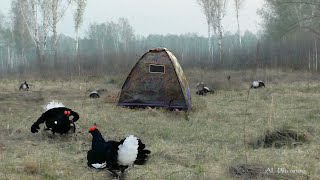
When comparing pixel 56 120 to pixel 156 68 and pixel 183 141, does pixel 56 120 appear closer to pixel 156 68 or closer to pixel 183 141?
pixel 183 141

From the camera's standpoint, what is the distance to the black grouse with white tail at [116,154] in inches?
183

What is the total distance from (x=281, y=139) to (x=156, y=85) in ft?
18.2

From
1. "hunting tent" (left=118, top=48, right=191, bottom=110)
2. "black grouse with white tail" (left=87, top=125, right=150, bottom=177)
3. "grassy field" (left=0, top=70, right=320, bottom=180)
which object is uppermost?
"hunting tent" (left=118, top=48, right=191, bottom=110)

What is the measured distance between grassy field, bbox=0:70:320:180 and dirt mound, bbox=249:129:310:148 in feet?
0.13

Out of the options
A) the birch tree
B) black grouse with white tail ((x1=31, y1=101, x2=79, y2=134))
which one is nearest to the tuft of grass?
black grouse with white tail ((x1=31, y1=101, x2=79, y2=134))

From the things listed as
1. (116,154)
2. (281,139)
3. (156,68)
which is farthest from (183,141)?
(156,68)

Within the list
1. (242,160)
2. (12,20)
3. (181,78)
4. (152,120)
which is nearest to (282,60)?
(181,78)

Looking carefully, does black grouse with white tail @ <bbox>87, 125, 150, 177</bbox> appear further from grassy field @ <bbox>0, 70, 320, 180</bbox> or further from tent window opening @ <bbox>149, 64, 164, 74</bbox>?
tent window opening @ <bbox>149, 64, 164, 74</bbox>

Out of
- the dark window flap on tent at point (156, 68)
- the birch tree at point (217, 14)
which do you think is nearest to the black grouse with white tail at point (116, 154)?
the dark window flap on tent at point (156, 68)

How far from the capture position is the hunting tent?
38.5 feet

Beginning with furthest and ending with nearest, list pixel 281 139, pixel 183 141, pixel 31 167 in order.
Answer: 1. pixel 183 141
2. pixel 281 139
3. pixel 31 167

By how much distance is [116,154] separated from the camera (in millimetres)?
4750

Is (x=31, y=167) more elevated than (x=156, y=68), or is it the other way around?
(x=156, y=68)

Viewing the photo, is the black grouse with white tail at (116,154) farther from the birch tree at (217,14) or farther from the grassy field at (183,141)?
the birch tree at (217,14)
